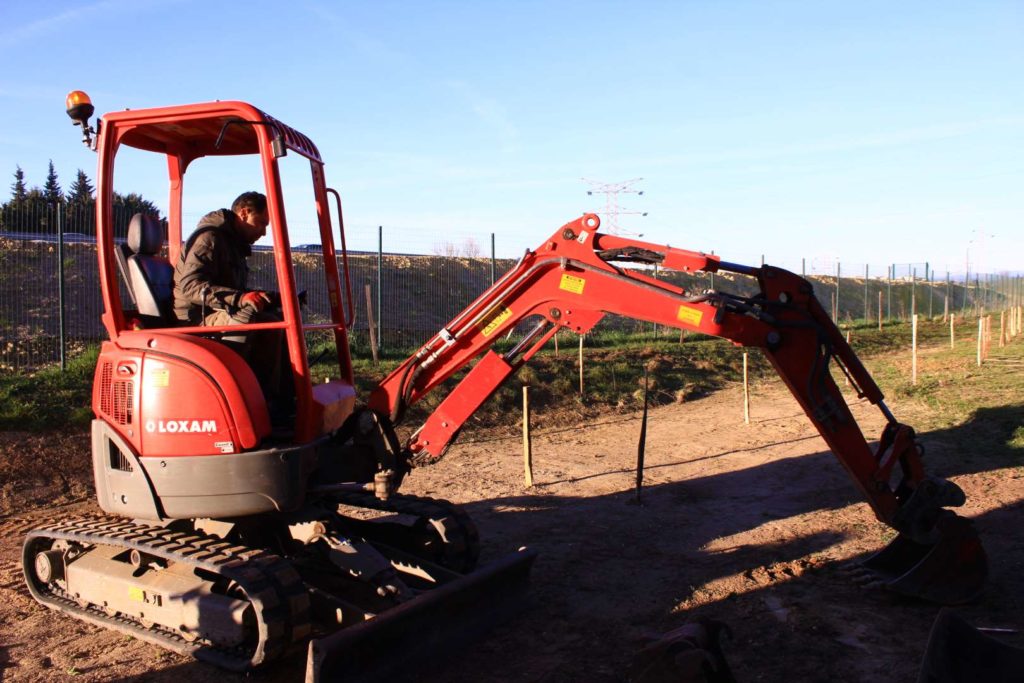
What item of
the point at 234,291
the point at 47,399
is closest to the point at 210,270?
the point at 234,291

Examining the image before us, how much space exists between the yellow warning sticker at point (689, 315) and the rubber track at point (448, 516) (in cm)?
209

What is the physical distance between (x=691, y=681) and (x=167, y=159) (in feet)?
16.0

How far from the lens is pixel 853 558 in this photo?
6902mm

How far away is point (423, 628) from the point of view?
5.02 m

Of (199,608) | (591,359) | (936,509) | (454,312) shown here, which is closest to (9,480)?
(199,608)

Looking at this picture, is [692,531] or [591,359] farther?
[591,359]

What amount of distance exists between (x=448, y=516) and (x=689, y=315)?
2.18 meters

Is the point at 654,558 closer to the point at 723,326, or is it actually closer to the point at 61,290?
the point at 723,326

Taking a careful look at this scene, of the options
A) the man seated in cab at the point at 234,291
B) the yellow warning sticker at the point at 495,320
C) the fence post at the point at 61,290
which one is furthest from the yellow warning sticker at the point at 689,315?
the fence post at the point at 61,290

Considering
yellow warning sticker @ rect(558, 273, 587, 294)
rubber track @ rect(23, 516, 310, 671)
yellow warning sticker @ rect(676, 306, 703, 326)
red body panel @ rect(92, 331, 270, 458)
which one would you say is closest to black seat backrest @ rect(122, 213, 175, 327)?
red body panel @ rect(92, 331, 270, 458)

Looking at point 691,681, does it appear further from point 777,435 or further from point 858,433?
point 777,435

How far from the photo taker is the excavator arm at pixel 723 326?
5773 millimetres

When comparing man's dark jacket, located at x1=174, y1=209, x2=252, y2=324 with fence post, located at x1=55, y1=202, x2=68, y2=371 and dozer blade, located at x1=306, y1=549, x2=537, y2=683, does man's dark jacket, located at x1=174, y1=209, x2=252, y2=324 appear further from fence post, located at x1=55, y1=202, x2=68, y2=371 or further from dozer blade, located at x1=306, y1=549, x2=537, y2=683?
fence post, located at x1=55, y1=202, x2=68, y2=371

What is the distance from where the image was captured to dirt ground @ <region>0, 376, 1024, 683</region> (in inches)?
202
